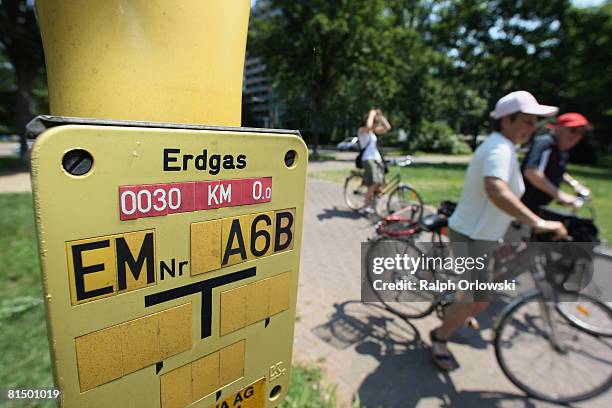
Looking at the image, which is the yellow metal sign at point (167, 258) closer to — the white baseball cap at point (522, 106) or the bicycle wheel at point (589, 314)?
the white baseball cap at point (522, 106)

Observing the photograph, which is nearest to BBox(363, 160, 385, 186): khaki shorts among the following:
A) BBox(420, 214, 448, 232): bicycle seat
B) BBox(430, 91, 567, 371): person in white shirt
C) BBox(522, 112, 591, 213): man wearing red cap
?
BBox(522, 112, 591, 213): man wearing red cap

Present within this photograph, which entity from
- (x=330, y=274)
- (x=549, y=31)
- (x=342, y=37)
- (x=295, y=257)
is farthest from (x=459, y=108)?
(x=295, y=257)

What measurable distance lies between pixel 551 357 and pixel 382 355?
51.3 inches

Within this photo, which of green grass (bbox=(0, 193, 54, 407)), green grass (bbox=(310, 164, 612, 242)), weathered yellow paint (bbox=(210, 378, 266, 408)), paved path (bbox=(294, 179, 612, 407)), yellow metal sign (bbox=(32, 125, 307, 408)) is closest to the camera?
yellow metal sign (bbox=(32, 125, 307, 408))

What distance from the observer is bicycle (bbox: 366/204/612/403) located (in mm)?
2424

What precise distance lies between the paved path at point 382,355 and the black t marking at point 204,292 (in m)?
1.82

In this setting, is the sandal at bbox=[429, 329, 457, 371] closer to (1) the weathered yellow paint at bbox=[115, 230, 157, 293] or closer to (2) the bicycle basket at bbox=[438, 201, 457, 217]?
(2) the bicycle basket at bbox=[438, 201, 457, 217]

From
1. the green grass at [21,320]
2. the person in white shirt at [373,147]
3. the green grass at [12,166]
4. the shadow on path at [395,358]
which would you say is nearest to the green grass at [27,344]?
the green grass at [21,320]

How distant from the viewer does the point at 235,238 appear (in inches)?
33.4

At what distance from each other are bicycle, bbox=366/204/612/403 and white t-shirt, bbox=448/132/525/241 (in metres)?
0.44

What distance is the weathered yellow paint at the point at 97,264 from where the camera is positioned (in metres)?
0.61

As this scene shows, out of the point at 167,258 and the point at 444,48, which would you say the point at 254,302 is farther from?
the point at 444,48

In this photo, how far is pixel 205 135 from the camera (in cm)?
74

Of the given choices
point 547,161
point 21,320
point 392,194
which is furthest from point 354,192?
point 21,320
